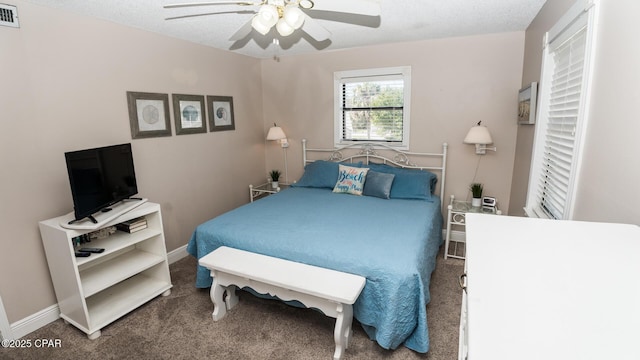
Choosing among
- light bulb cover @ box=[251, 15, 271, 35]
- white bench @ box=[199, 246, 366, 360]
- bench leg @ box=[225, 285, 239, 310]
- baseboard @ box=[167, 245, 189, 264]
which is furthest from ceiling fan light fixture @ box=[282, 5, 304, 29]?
baseboard @ box=[167, 245, 189, 264]

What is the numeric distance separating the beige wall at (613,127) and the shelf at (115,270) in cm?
301

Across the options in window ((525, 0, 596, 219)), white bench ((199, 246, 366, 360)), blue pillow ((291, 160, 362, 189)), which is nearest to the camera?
window ((525, 0, 596, 219))

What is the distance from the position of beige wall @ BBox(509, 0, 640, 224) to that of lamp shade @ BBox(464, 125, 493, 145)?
1.55 m

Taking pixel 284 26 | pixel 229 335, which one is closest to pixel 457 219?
pixel 229 335

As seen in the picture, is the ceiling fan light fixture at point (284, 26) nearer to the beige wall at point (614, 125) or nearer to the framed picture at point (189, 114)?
the beige wall at point (614, 125)

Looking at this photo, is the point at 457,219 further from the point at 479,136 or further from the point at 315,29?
the point at 315,29

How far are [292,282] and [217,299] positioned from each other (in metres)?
0.79

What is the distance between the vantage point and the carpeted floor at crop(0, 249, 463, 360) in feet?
6.76

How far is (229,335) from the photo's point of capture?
224 cm

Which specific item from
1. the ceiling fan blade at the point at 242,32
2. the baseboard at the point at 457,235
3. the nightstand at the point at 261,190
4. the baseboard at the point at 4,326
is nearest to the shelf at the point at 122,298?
the baseboard at the point at 4,326

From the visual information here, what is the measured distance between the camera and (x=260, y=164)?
4.59 meters

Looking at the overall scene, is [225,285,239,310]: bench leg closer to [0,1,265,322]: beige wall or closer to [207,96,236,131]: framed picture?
[0,1,265,322]: beige wall

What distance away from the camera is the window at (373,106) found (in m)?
3.73

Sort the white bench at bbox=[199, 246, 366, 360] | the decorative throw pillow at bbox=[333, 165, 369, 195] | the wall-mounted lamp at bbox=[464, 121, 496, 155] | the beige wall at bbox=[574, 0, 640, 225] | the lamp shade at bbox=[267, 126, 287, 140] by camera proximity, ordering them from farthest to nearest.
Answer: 1. the lamp shade at bbox=[267, 126, 287, 140]
2. the decorative throw pillow at bbox=[333, 165, 369, 195]
3. the wall-mounted lamp at bbox=[464, 121, 496, 155]
4. the white bench at bbox=[199, 246, 366, 360]
5. the beige wall at bbox=[574, 0, 640, 225]
